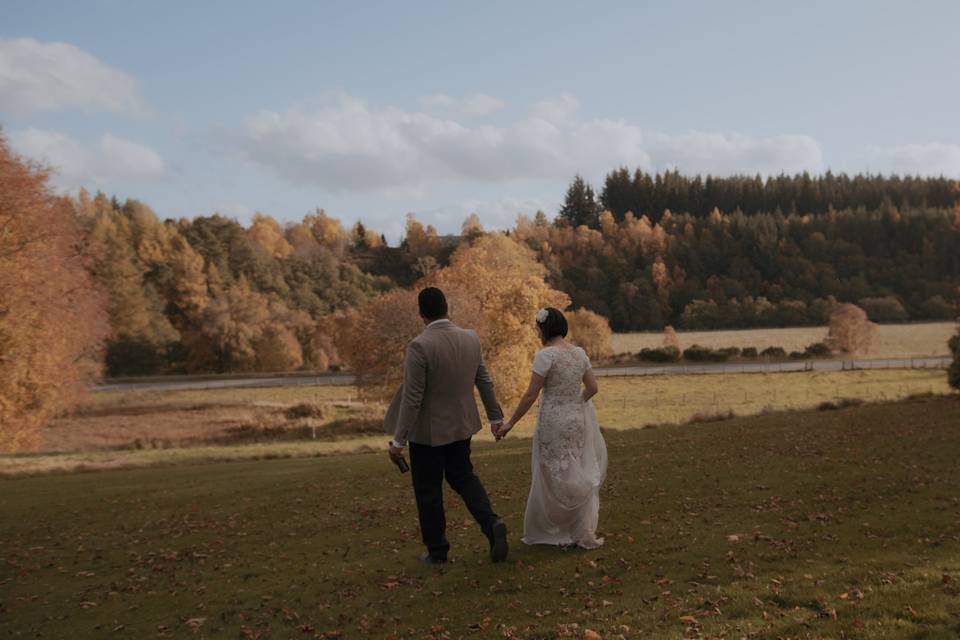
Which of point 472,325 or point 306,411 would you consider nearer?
point 472,325

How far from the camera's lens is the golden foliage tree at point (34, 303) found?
2828 centimetres

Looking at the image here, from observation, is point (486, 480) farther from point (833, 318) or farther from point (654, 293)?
point (654, 293)

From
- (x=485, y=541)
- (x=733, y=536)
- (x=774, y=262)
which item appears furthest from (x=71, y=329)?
(x=774, y=262)

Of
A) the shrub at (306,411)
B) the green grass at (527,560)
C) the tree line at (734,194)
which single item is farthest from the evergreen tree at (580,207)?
the green grass at (527,560)

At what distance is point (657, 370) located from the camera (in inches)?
2675

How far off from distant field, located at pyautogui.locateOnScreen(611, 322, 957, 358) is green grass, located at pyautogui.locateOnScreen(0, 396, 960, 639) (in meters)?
68.4

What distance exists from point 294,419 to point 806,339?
64.8 meters

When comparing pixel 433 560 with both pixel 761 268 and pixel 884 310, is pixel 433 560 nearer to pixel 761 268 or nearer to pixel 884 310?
pixel 884 310

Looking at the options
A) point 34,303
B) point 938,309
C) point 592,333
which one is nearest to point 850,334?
point 592,333

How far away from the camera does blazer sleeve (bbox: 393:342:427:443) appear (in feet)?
24.9

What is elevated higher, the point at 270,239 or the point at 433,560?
the point at 270,239

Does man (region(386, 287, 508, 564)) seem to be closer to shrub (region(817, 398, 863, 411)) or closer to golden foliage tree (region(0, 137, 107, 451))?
shrub (region(817, 398, 863, 411))

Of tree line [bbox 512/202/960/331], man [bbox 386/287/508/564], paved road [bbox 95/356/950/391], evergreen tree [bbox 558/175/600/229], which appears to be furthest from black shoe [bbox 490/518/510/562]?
evergreen tree [bbox 558/175/600/229]

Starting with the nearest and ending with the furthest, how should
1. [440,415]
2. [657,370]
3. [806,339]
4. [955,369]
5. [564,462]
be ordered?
[440,415]
[564,462]
[955,369]
[657,370]
[806,339]
